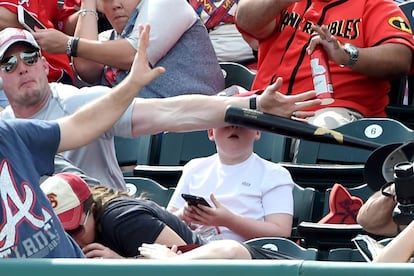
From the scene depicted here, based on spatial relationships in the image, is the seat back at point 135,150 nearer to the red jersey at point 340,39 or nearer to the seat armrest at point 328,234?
the red jersey at point 340,39

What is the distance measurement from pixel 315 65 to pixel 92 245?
1809 millimetres

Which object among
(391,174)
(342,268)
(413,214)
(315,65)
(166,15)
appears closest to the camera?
(342,268)

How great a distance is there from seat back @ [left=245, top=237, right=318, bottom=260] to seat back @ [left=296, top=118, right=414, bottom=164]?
0.72 metres

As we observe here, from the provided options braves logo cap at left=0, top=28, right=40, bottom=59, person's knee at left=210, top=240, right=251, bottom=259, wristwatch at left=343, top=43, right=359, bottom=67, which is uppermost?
braves logo cap at left=0, top=28, right=40, bottom=59

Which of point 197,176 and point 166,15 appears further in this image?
point 166,15

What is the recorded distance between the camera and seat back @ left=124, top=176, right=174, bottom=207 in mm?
5816

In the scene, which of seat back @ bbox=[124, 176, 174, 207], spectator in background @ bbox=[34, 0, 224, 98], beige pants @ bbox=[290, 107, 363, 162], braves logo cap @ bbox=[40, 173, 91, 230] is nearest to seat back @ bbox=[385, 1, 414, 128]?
beige pants @ bbox=[290, 107, 363, 162]

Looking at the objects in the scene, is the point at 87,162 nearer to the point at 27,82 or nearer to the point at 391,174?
the point at 27,82

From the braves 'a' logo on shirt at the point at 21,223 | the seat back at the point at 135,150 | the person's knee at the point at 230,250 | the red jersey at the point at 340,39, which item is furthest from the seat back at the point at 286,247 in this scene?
the seat back at the point at 135,150

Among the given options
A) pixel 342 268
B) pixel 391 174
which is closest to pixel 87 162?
pixel 391 174

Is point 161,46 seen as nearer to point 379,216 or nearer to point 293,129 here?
point 293,129

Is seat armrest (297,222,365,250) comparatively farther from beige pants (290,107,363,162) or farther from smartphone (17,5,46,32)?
smartphone (17,5,46,32)

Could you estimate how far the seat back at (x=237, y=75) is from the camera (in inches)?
273

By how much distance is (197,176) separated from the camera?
562 cm
